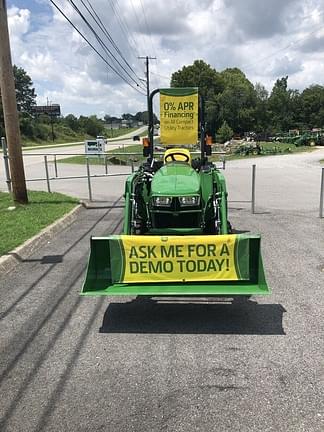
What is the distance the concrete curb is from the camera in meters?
6.48

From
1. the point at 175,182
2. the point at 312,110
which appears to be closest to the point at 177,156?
the point at 175,182

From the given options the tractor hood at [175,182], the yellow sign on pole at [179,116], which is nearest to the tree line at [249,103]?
the yellow sign on pole at [179,116]

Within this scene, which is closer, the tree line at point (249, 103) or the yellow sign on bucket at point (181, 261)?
the yellow sign on bucket at point (181, 261)

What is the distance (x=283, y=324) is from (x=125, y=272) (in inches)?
70.0

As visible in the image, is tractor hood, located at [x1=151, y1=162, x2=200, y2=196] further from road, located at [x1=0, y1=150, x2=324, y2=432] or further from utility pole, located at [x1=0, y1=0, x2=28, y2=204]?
utility pole, located at [x1=0, y1=0, x2=28, y2=204]

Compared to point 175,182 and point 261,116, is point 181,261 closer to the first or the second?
point 175,182

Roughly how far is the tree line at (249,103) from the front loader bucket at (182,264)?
62.9 meters

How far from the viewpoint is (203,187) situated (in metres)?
6.45

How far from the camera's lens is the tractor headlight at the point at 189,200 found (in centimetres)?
575

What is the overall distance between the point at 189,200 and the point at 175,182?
356 mm

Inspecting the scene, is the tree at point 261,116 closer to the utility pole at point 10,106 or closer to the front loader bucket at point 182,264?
the utility pole at point 10,106

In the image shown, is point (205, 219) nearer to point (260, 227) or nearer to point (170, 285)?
point (170, 285)

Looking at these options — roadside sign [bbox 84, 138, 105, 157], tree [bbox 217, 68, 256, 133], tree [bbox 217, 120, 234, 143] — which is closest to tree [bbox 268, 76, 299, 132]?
tree [bbox 217, 68, 256, 133]

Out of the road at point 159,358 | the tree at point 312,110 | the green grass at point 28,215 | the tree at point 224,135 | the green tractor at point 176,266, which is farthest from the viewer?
the tree at point 312,110
